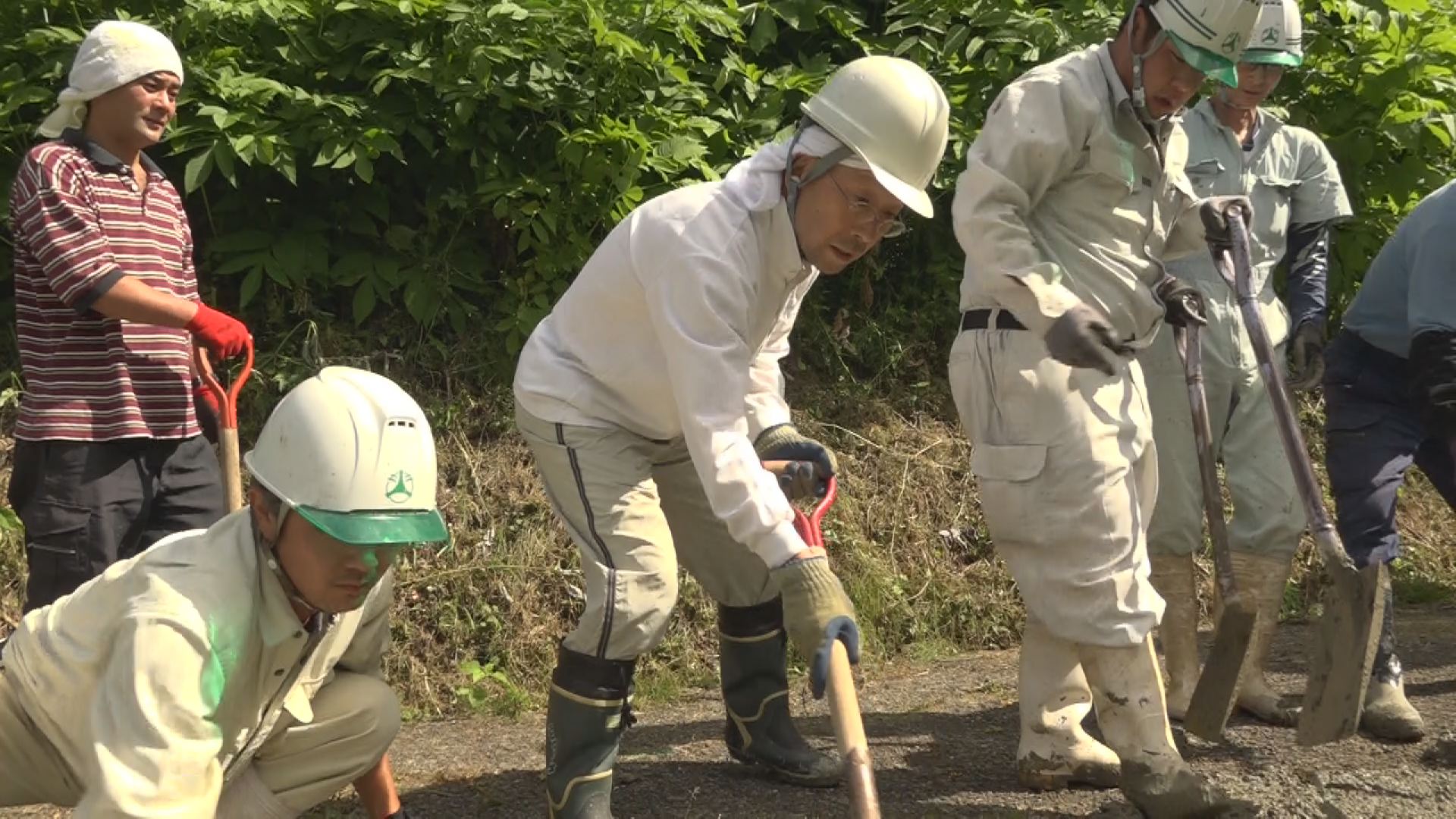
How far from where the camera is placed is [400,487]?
2.85m

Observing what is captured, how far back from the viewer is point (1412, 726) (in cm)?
470

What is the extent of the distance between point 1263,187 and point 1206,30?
1.33 m

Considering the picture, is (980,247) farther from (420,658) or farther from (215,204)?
(215,204)

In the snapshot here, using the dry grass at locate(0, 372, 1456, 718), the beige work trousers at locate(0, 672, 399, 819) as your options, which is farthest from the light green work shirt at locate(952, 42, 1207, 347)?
the dry grass at locate(0, 372, 1456, 718)

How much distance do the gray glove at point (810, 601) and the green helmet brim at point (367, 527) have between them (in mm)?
694

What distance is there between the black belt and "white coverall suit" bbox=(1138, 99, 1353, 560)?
102 centimetres

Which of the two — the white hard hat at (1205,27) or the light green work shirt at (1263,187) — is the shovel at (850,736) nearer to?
the white hard hat at (1205,27)

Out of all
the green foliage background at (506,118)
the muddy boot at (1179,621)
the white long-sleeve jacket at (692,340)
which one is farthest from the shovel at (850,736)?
the green foliage background at (506,118)

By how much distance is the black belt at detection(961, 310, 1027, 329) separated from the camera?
3.99 m

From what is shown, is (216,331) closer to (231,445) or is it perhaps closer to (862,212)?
(231,445)

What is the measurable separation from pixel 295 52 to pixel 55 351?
2.35 m

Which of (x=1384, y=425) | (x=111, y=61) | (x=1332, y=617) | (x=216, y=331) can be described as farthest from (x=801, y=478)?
(x=111, y=61)

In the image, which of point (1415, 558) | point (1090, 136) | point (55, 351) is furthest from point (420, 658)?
point (1415, 558)

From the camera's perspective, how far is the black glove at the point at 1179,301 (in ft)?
13.6
